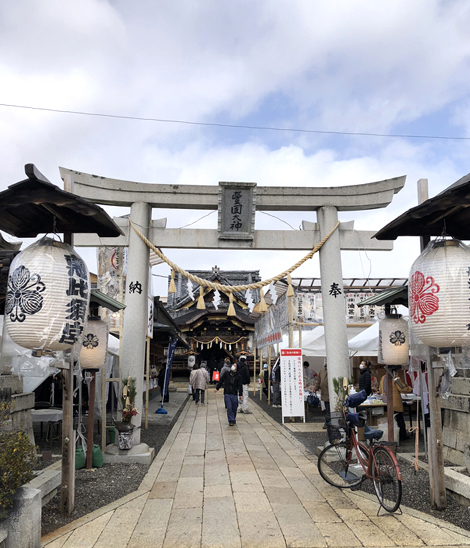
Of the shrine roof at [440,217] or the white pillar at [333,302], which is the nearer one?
the shrine roof at [440,217]

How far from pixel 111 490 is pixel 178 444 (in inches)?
152

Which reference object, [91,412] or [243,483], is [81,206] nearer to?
[91,412]

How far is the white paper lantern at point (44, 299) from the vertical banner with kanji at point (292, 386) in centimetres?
913

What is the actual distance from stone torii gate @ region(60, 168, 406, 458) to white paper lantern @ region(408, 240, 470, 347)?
372cm

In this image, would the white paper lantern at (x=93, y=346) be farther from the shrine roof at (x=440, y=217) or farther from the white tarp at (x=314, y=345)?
the white tarp at (x=314, y=345)

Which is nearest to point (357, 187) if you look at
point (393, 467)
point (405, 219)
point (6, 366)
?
point (405, 219)

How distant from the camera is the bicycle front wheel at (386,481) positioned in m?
5.23

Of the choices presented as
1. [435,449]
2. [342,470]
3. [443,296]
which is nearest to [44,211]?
[443,296]

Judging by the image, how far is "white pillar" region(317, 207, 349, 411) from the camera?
887cm

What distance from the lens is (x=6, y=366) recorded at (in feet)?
30.1

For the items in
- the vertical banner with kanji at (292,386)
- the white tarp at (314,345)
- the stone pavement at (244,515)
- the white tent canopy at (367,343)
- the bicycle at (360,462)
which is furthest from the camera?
the white tarp at (314,345)

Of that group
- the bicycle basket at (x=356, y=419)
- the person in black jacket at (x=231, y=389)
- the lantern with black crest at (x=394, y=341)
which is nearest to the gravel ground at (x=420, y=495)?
the bicycle basket at (x=356, y=419)

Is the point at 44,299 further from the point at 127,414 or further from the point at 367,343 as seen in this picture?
the point at 367,343

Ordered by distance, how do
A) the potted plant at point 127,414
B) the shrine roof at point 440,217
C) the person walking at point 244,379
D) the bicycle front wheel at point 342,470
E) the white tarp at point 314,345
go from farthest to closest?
1. the person walking at point 244,379
2. the white tarp at point 314,345
3. the potted plant at point 127,414
4. the bicycle front wheel at point 342,470
5. the shrine roof at point 440,217
